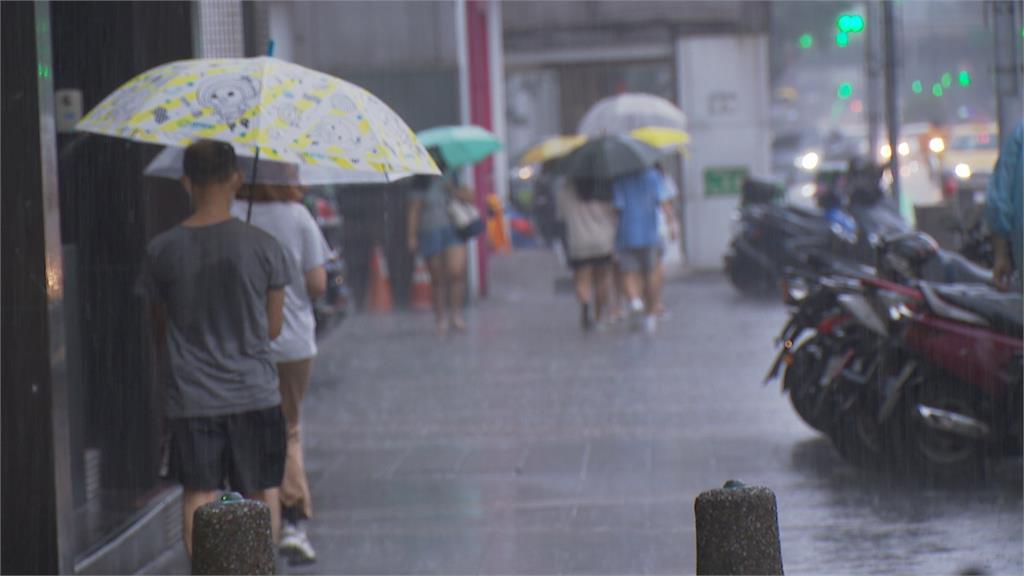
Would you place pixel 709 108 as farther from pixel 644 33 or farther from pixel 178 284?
pixel 178 284

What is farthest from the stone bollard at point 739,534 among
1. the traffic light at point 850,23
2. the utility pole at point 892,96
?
the traffic light at point 850,23

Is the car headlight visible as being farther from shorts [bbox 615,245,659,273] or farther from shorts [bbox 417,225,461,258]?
shorts [bbox 417,225,461,258]

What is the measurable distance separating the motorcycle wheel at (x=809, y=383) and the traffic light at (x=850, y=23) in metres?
17.8

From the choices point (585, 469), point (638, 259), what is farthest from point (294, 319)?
point (638, 259)

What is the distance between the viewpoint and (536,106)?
2122 inches

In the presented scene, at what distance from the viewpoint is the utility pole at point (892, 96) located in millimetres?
18375

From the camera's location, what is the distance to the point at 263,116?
6.09 metres

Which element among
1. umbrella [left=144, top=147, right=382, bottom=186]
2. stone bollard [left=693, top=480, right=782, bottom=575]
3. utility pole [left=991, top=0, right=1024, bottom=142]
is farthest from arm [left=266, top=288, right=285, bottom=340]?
utility pole [left=991, top=0, right=1024, bottom=142]

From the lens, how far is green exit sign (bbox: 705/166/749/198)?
2389cm

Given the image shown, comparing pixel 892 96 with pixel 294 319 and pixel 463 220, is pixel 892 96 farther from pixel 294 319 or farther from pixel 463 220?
pixel 294 319

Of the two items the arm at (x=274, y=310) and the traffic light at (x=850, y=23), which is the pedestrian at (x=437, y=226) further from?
the traffic light at (x=850, y=23)

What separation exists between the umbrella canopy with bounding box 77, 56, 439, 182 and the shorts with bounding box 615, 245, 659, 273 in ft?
30.2

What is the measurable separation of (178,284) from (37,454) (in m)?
0.83

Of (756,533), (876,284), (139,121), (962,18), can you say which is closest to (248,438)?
(139,121)
